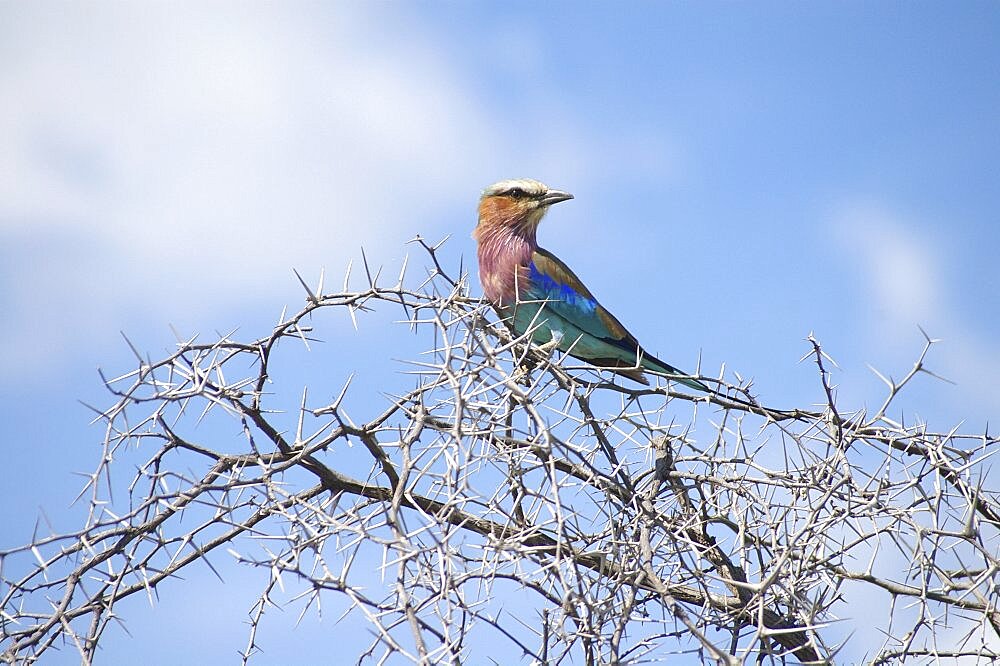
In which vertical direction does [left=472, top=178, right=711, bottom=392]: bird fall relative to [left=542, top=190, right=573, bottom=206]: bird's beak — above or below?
below

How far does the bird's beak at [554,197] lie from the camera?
595 centimetres

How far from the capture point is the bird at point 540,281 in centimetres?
559

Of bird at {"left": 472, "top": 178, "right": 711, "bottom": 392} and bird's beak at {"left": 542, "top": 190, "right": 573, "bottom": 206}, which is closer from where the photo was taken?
bird at {"left": 472, "top": 178, "right": 711, "bottom": 392}

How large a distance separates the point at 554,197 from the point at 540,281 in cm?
54

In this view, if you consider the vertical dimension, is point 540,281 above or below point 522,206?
below

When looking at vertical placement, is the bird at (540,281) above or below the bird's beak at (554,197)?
below

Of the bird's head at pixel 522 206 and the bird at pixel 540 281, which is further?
the bird's head at pixel 522 206

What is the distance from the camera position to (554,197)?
5.98 metres

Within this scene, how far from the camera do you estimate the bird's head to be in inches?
234

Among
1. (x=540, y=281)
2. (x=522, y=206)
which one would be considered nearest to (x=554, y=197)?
(x=522, y=206)

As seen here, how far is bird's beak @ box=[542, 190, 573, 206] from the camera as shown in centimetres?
595

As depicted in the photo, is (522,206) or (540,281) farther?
(522,206)

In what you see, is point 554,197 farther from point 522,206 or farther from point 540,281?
point 540,281

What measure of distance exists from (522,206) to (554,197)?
196mm
